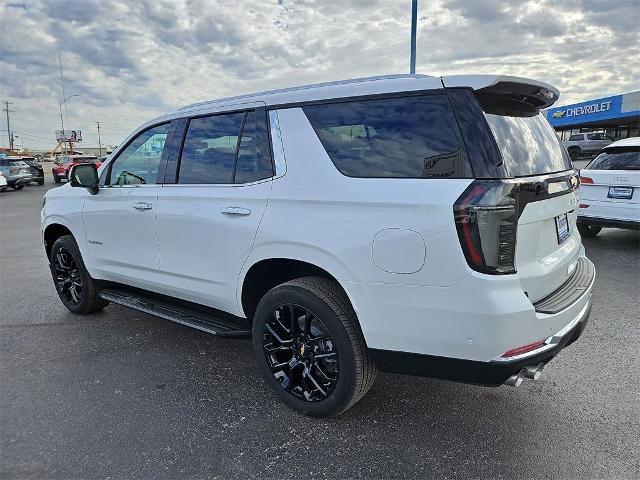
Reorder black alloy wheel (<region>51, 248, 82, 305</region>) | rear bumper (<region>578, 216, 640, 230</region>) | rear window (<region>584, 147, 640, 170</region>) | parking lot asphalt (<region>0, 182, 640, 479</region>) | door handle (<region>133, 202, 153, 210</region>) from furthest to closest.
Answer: rear window (<region>584, 147, 640, 170</region>), rear bumper (<region>578, 216, 640, 230</region>), black alloy wheel (<region>51, 248, 82, 305</region>), door handle (<region>133, 202, 153, 210</region>), parking lot asphalt (<region>0, 182, 640, 479</region>)

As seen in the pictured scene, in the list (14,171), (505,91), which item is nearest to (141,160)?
(505,91)

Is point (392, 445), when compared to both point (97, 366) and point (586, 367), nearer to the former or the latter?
point (586, 367)

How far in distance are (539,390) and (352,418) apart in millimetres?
1330

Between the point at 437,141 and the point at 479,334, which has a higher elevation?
the point at 437,141

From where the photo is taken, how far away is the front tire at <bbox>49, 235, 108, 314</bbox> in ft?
14.8

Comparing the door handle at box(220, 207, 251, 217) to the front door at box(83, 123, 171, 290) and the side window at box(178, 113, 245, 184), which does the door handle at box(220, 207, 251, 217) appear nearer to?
the side window at box(178, 113, 245, 184)

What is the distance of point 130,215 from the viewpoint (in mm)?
3791

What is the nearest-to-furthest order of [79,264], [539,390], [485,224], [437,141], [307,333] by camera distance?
[485,224]
[437,141]
[307,333]
[539,390]
[79,264]

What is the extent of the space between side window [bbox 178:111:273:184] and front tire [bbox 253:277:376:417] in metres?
0.82

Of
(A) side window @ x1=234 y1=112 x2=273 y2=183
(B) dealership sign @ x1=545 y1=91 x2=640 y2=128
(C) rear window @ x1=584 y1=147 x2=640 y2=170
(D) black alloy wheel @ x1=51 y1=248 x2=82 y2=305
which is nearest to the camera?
(A) side window @ x1=234 y1=112 x2=273 y2=183

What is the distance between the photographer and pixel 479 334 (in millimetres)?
2188

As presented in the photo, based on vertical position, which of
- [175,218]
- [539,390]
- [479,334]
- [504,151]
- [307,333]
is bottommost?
[539,390]

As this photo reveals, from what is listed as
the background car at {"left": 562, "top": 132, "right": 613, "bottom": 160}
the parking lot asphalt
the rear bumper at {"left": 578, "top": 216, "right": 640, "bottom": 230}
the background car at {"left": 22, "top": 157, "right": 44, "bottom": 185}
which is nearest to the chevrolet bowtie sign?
the background car at {"left": 562, "top": 132, "right": 613, "bottom": 160}

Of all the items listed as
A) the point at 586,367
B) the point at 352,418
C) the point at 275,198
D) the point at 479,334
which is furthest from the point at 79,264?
the point at 586,367
